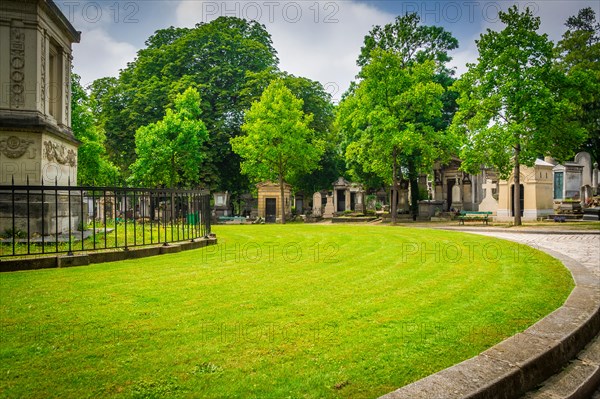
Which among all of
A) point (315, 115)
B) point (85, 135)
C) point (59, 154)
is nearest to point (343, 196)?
point (315, 115)

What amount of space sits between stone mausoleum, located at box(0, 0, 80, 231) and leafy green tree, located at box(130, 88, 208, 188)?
18.1 meters

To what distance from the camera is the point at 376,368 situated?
3211 millimetres

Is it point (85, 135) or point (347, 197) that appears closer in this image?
point (85, 135)

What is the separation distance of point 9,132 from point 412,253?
39.9 feet

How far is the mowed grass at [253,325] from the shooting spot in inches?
118

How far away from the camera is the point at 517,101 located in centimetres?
2234

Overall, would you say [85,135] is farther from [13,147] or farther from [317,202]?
[317,202]

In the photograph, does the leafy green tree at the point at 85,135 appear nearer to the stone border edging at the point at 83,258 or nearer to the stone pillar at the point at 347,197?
the stone border edging at the point at 83,258

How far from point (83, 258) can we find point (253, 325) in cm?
619

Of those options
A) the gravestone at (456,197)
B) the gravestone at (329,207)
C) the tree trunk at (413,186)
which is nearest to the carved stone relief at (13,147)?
the tree trunk at (413,186)

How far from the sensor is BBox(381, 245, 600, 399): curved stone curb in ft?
9.29

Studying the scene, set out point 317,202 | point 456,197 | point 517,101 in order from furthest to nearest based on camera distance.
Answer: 1. point 317,202
2. point 456,197
3. point 517,101

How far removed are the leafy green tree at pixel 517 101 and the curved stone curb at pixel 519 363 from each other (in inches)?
804

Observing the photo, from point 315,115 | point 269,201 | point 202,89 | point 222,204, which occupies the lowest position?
point 222,204
